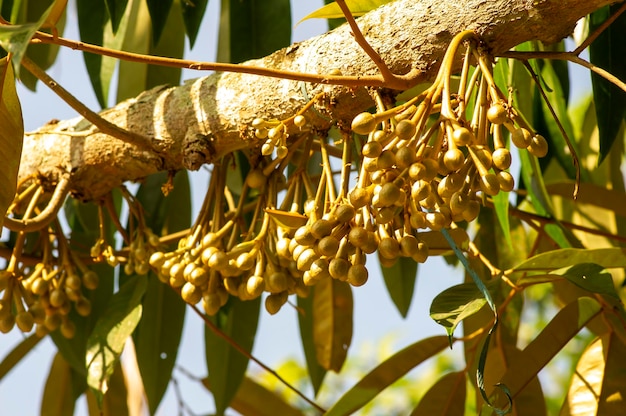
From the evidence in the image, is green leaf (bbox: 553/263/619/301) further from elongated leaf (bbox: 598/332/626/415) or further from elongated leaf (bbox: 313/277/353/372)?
elongated leaf (bbox: 313/277/353/372)

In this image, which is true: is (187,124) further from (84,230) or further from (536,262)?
(84,230)

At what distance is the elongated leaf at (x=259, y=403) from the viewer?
1618mm

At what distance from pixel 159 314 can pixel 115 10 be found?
1.76 feet

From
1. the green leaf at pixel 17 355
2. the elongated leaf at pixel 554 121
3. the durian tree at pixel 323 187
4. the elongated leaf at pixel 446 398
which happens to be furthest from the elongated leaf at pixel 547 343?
the green leaf at pixel 17 355

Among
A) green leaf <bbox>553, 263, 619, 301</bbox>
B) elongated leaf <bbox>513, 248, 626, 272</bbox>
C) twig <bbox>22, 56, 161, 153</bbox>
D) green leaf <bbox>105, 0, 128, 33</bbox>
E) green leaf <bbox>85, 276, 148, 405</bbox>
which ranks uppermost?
green leaf <bbox>105, 0, 128, 33</bbox>

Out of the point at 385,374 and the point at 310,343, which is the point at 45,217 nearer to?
the point at 385,374

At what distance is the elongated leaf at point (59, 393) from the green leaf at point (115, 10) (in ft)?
2.26

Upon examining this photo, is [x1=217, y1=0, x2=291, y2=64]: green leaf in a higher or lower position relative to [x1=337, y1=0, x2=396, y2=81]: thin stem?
higher

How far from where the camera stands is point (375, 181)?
0.67 metres

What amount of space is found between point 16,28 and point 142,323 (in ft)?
2.89

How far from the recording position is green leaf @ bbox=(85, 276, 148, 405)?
101 cm

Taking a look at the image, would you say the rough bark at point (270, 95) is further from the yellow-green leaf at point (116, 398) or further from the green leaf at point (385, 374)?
the yellow-green leaf at point (116, 398)

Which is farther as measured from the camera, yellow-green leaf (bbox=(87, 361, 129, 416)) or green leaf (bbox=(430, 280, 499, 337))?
yellow-green leaf (bbox=(87, 361, 129, 416))

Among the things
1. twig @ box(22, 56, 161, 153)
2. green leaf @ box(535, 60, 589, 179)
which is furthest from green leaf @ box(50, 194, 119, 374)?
green leaf @ box(535, 60, 589, 179)
